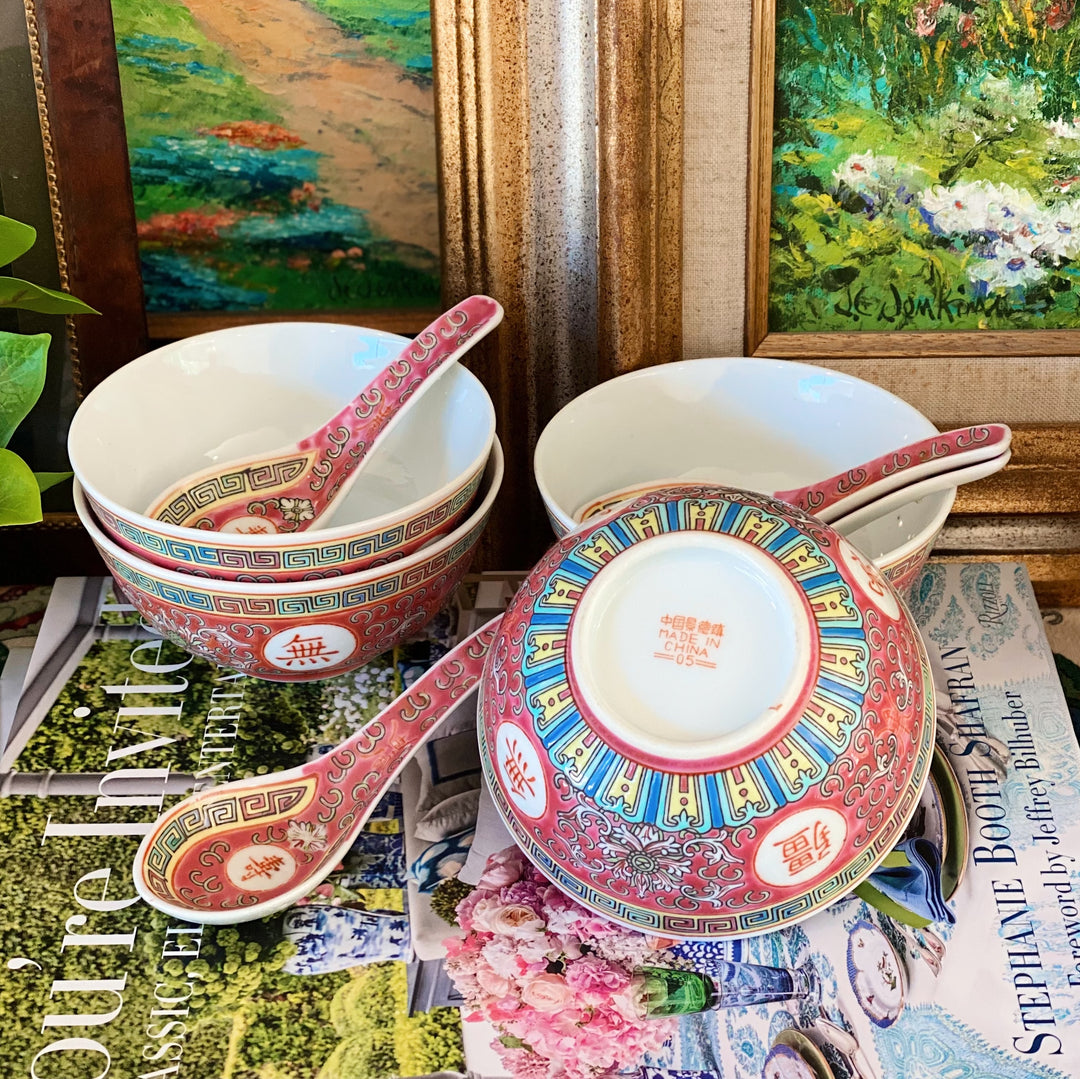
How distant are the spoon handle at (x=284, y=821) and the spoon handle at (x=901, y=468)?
0.69 ft

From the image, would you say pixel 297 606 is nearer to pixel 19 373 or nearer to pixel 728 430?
pixel 19 373

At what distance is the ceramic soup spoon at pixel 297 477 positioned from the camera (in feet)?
2.62

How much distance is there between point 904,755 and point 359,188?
2.11 ft

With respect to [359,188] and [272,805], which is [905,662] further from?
[359,188]

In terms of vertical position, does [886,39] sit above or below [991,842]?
above

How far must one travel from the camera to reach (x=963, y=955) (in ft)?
1.98

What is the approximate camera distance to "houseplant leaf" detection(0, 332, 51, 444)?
2.13 ft

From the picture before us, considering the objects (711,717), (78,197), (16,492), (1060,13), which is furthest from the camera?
(78,197)

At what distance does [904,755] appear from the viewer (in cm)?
55

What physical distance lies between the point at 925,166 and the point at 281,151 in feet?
1.61

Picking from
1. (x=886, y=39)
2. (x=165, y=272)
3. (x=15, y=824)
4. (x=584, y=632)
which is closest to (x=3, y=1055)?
(x=15, y=824)

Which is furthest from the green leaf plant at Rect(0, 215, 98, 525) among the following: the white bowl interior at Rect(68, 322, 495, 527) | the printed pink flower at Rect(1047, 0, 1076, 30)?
the printed pink flower at Rect(1047, 0, 1076, 30)
